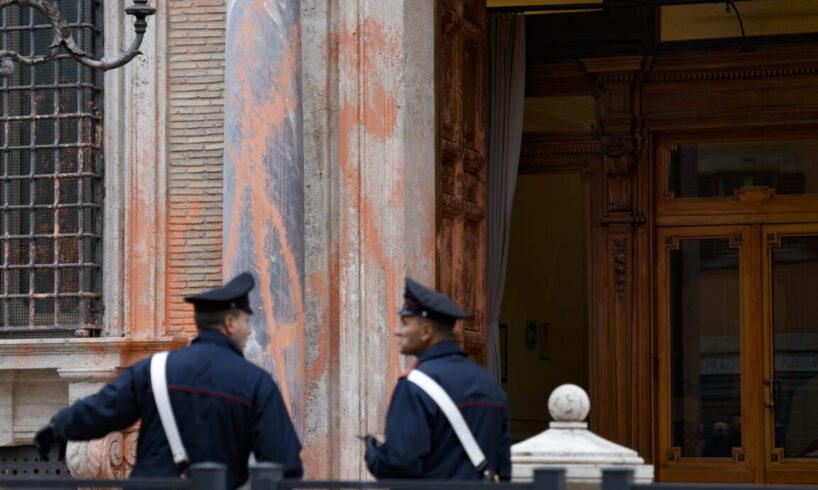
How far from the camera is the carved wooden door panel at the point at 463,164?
1189cm

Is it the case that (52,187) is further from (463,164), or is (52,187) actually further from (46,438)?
(46,438)

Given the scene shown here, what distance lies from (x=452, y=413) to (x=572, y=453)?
4.54 feet

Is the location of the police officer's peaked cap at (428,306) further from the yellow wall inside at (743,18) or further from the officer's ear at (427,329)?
the yellow wall inside at (743,18)

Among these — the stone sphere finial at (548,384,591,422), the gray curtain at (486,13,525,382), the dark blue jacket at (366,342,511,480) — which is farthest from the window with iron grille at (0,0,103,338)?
the dark blue jacket at (366,342,511,480)

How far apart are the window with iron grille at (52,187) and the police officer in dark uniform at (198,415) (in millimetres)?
4974

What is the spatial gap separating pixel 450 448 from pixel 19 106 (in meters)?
6.16

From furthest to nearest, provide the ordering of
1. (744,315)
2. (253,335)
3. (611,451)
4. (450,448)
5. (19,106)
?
1. (744,315)
2. (19,106)
3. (253,335)
4. (611,451)
5. (450,448)

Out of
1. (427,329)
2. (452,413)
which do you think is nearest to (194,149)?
(427,329)

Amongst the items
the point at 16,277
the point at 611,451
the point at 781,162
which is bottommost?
the point at 611,451

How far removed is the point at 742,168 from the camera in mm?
14805

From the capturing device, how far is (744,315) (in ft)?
48.0

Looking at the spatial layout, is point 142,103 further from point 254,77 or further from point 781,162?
point 781,162

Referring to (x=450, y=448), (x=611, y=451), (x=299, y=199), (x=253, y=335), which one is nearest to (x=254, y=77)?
(x=299, y=199)

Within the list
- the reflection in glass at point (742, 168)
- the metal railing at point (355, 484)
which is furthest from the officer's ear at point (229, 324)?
the reflection in glass at point (742, 168)
